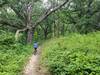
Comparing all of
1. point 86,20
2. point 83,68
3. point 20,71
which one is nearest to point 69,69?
point 83,68

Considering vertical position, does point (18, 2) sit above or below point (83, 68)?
above

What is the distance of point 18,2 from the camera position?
85.6 feet

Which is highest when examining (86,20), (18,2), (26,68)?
(18,2)

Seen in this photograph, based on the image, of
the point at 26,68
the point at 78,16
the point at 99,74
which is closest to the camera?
the point at 99,74

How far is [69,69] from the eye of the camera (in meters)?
10.2

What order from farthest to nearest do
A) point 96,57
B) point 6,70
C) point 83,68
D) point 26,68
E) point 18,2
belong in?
point 18,2, point 26,68, point 6,70, point 96,57, point 83,68

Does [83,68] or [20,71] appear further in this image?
[20,71]

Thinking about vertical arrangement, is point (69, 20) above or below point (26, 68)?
above

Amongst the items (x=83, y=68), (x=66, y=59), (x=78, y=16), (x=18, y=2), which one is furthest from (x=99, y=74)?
(x=78, y=16)

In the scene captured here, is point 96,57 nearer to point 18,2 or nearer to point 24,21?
point 18,2

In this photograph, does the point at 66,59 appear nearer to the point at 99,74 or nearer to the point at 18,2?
the point at 99,74

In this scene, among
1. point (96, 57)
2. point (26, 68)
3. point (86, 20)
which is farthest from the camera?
point (86, 20)

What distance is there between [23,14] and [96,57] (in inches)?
806

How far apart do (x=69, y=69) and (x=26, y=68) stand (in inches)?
171
